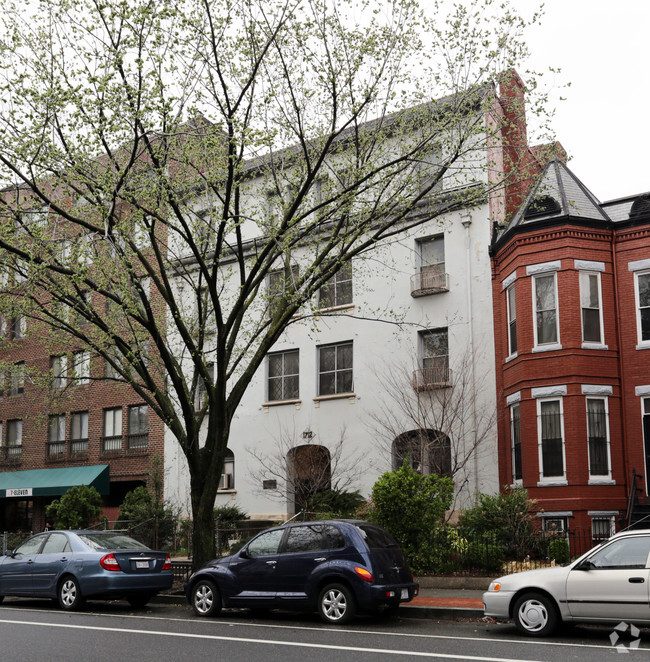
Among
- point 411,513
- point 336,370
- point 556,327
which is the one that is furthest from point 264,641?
point 336,370

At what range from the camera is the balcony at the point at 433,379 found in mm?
23672

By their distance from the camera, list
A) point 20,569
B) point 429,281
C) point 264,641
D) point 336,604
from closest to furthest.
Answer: point 264,641 → point 336,604 → point 20,569 → point 429,281

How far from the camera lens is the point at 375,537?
12.6 m

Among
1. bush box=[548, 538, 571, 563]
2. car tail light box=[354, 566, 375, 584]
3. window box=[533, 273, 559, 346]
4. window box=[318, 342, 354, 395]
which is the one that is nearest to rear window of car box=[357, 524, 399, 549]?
car tail light box=[354, 566, 375, 584]

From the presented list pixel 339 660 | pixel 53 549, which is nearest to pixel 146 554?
pixel 53 549

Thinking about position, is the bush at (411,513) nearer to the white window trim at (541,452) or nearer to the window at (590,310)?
the white window trim at (541,452)

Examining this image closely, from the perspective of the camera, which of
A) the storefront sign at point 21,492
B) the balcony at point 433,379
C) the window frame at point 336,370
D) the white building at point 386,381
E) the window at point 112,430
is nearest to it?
the white building at point 386,381

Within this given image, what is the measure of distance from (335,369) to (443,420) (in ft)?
17.5

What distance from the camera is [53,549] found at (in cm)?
1546

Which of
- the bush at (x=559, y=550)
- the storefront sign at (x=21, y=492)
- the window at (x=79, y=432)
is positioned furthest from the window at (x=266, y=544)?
the storefront sign at (x=21, y=492)

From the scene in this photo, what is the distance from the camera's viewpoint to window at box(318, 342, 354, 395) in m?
26.9

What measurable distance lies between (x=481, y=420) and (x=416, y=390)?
2.10 m

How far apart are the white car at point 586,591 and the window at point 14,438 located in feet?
98.0

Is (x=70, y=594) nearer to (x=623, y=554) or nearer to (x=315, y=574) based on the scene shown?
(x=315, y=574)
